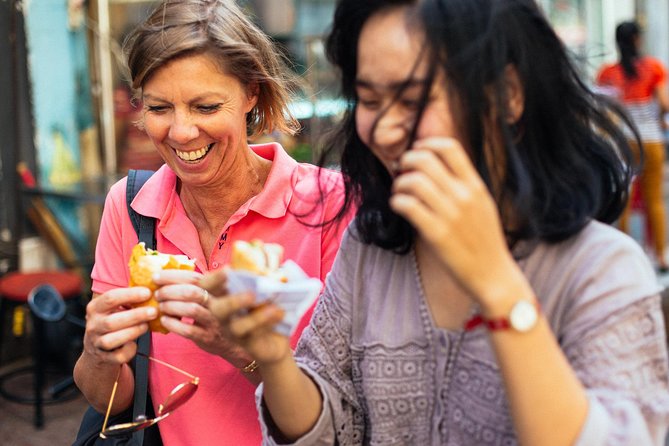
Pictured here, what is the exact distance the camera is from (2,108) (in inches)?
250

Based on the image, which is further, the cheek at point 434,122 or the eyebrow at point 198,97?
the eyebrow at point 198,97

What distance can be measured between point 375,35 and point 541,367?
64cm

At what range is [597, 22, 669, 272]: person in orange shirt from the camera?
7773mm

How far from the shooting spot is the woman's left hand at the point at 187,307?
192 centimetres

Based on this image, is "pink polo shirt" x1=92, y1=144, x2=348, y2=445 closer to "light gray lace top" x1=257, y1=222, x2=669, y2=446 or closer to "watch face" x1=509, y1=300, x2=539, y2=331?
"light gray lace top" x1=257, y1=222, x2=669, y2=446

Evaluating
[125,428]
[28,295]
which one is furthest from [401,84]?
[28,295]

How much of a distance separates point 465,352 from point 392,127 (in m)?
0.43

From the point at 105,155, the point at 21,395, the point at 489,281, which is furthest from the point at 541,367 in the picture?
the point at 105,155

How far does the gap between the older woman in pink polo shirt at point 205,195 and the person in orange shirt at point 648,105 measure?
5917 millimetres

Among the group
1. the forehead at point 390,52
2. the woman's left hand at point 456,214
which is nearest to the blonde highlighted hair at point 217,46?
the forehead at point 390,52

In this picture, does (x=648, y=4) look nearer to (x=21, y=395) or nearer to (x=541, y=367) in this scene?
(x=21, y=395)

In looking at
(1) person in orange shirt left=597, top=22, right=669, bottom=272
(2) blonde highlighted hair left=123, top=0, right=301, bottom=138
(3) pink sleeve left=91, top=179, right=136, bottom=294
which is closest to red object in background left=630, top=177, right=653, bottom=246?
(1) person in orange shirt left=597, top=22, right=669, bottom=272

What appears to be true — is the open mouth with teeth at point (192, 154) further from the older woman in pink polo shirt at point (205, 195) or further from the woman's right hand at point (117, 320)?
the woman's right hand at point (117, 320)

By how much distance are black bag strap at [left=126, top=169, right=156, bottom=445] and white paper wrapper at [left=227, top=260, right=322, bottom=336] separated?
90 centimetres
